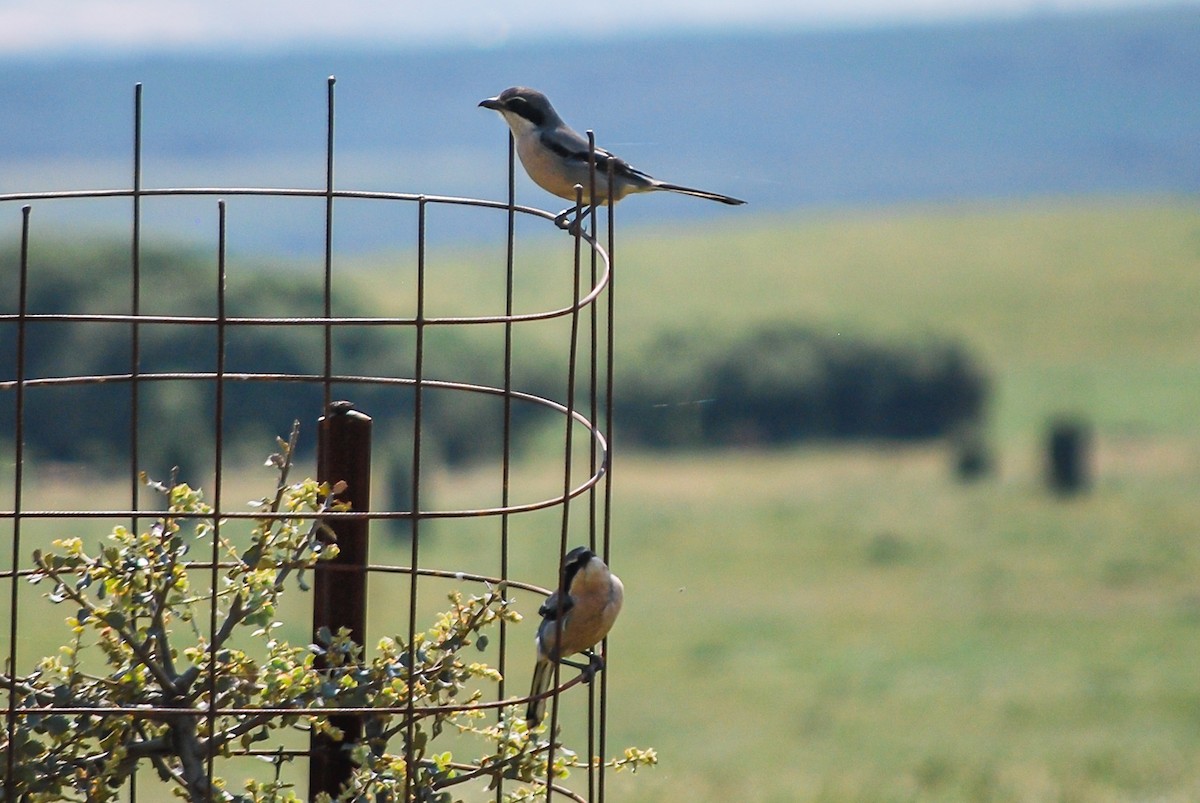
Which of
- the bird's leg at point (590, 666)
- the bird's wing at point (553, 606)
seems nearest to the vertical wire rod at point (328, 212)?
the bird's wing at point (553, 606)

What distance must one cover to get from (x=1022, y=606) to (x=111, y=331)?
61.0 ft

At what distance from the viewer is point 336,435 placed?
3.22m

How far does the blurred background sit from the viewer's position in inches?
870

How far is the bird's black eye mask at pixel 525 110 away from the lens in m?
3.84

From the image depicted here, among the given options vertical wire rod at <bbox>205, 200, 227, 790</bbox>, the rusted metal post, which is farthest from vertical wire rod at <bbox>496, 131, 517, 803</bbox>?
vertical wire rod at <bbox>205, 200, 227, 790</bbox>

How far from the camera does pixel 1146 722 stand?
21812 millimetres

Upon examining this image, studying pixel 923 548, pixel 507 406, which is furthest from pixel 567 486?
pixel 923 548

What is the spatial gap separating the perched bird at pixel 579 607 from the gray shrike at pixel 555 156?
879mm

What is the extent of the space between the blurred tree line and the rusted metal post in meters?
8.44

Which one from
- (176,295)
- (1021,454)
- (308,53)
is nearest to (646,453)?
(1021,454)

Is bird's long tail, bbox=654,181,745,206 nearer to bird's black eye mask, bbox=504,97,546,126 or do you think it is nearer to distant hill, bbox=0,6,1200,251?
bird's black eye mask, bbox=504,97,546,126

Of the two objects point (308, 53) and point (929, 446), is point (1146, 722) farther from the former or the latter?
point (308, 53)

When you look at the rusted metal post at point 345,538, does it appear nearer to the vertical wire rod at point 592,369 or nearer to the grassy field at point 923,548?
the vertical wire rod at point 592,369

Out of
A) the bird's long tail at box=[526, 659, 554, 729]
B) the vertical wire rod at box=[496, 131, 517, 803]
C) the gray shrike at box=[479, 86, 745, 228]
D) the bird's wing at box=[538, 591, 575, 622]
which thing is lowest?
the bird's long tail at box=[526, 659, 554, 729]
